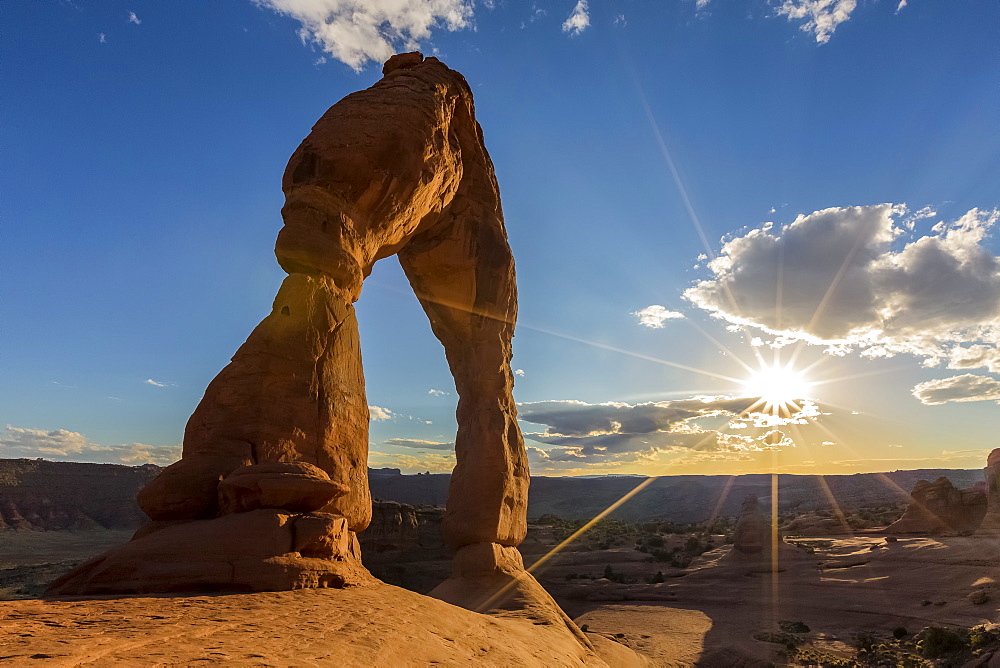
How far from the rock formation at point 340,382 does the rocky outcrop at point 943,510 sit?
1195 inches

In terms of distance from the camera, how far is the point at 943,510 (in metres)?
31.4

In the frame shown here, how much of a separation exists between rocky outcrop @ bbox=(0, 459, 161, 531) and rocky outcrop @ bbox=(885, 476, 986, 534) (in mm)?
66535

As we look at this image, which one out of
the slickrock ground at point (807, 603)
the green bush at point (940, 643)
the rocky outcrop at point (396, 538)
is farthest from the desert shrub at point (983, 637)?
the rocky outcrop at point (396, 538)

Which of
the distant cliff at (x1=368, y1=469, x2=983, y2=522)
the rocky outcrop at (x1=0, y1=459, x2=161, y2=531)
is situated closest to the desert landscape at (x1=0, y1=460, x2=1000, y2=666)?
the rocky outcrop at (x1=0, y1=459, x2=161, y2=531)

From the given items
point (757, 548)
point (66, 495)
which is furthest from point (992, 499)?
point (66, 495)

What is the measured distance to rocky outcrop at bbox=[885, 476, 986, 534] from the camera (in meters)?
30.8

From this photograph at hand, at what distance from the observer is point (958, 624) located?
49.0 ft

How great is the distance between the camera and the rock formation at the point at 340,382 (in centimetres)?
605

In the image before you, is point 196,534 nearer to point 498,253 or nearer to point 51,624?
point 51,624

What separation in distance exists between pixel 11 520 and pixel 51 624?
64981 millimetres

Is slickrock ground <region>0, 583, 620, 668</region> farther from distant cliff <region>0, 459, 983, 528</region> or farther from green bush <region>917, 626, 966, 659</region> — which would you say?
distant cliff <region>0, 459, 983, 528</region>

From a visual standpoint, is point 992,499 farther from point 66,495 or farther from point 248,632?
point 66,495

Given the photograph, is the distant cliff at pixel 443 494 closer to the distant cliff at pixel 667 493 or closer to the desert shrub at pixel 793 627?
the distant cliff at pixel 667 493

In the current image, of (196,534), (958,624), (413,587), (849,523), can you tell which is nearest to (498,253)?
(196,534)
